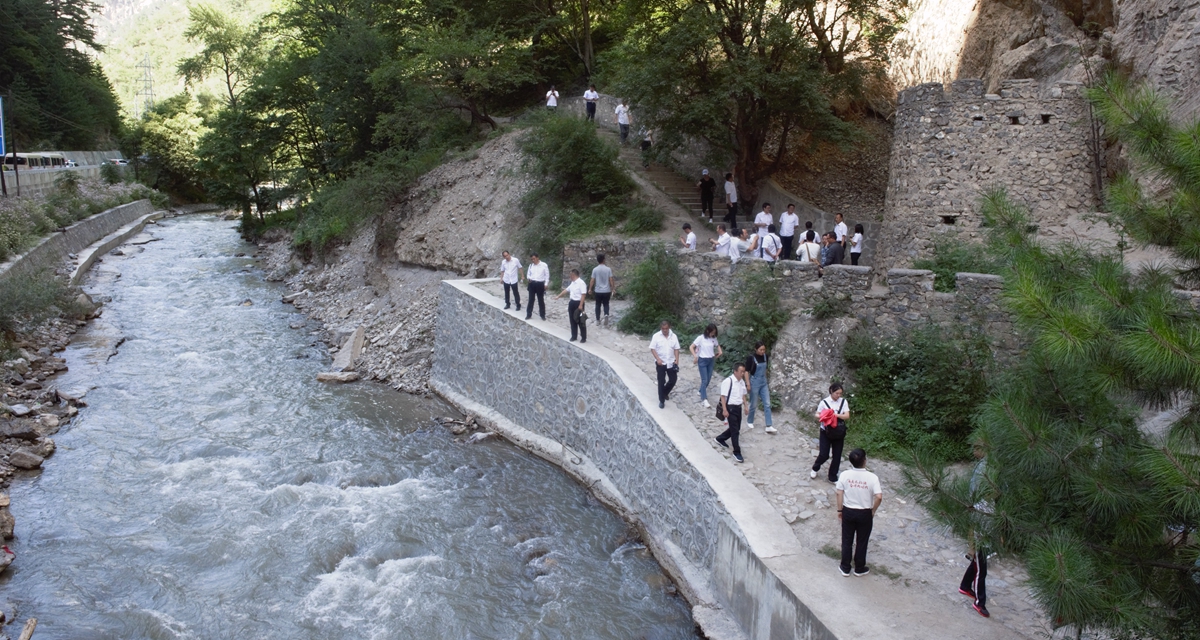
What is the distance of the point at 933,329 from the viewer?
1142cm

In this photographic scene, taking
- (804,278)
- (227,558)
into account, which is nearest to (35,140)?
(227,558)

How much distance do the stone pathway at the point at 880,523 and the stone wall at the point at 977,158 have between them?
4.40 meters

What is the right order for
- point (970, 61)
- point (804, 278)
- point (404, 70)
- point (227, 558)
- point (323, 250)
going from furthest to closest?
1. point (323, 250)
2. point (404, 70)
3. point (970, 61)
4. point (804, 278)
5. point (227, 558)

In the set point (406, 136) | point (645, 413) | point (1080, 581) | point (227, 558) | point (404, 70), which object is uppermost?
point (404, 70)

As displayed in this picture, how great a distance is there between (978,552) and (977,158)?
8.40 meters

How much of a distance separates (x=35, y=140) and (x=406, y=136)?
32026 millimetres

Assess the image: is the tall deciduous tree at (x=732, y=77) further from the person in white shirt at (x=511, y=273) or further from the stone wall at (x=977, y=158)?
the person in white shirt at (x=511, y=273)

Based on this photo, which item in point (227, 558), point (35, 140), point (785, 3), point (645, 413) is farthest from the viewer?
point (35, 140)

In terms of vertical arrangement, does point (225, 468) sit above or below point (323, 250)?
below

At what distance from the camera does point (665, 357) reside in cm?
1170

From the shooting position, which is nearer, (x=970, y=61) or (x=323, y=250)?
(x=970, y=61)

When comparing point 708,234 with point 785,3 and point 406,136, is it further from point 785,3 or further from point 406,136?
point 406,136

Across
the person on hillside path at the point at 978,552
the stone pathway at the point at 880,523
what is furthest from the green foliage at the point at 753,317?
the person on hillside path at the point at 978,552

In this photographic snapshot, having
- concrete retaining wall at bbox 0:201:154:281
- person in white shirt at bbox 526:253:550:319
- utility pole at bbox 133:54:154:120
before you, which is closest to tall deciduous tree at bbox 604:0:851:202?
person in white shirt at bbox 526:253:550:319
